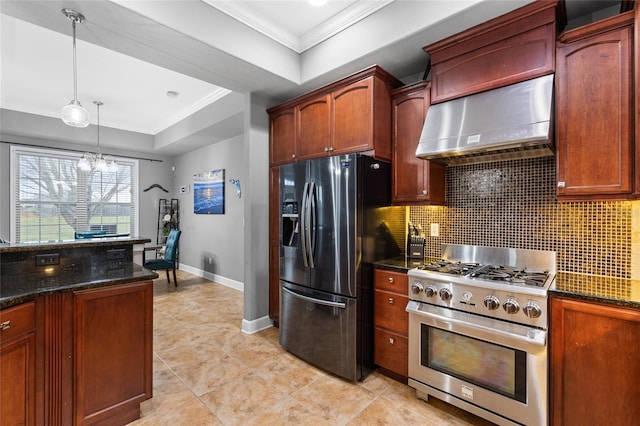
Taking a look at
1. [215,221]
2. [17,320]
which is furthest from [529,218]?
[215,221]

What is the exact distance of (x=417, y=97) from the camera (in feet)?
8.23

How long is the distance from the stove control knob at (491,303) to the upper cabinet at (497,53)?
56.7 inches

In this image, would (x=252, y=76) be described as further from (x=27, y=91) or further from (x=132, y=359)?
(x=27, y=91)

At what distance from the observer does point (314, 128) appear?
296 cm

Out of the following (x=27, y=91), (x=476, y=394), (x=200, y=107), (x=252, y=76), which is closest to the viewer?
(x=476, y=394)

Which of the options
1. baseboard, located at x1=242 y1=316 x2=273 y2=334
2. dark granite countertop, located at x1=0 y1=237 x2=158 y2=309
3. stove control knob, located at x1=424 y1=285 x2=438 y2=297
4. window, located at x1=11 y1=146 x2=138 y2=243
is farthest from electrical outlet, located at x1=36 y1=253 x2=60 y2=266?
window, located at x1=11 y1=146 x2=138 y2=243

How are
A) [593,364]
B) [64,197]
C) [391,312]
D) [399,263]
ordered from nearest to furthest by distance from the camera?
1. [593,364]
2. [391,312]
3. [399,263]
4. [64,197]

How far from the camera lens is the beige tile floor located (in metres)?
1.96

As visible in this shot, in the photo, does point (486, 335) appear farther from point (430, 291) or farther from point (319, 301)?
point (319, 301)

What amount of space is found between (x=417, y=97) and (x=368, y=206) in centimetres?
103

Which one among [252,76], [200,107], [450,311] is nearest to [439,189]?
[450,311]

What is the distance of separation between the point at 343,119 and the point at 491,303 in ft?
6.12

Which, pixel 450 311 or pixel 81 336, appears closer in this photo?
pixel 81 336

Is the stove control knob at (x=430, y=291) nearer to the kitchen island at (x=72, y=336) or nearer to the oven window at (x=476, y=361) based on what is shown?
the oven window at (x=476, y=361)
